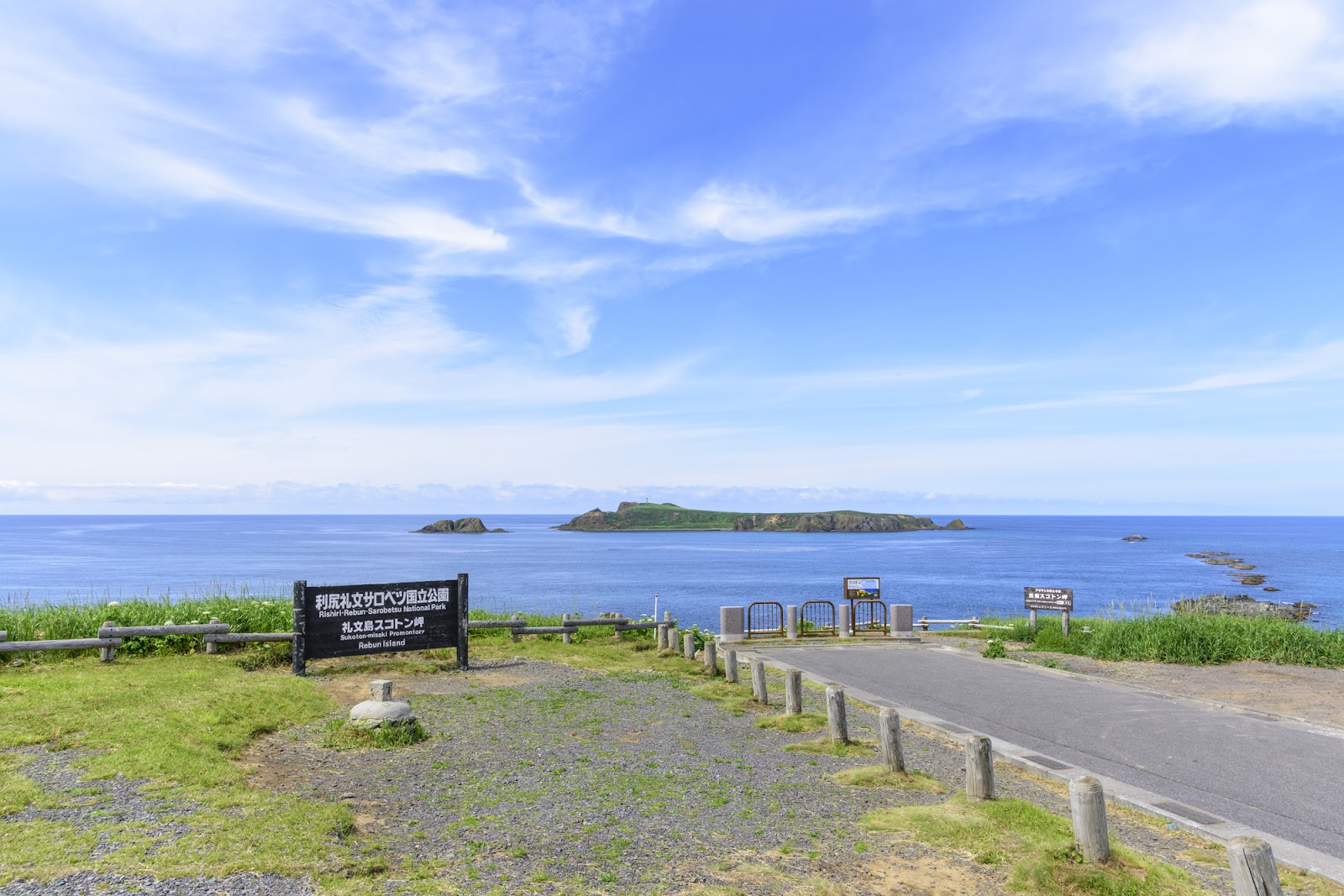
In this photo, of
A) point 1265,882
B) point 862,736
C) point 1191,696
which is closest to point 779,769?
point 862,736

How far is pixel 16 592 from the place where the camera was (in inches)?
2013

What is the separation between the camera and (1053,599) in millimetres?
22312

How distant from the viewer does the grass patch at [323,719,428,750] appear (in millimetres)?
10203

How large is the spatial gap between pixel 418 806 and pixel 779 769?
14.2 ft

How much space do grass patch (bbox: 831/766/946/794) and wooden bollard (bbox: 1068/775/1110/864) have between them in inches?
91.8

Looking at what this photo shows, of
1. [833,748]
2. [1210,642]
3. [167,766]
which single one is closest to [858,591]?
[1210,642]

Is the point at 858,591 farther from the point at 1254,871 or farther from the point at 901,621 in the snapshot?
the point at 1254,871

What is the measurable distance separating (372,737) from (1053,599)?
19161 mm

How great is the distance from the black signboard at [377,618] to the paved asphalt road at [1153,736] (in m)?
8.03

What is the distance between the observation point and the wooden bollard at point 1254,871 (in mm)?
5543

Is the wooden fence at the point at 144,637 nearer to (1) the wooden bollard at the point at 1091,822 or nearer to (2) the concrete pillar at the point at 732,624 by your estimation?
(2) the concrete pillar at the point at 732,624

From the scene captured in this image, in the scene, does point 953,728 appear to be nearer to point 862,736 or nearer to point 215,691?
point 862,736

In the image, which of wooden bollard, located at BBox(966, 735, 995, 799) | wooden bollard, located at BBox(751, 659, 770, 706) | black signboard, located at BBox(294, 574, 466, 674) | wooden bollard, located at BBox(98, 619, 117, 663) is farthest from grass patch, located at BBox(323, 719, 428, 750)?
wooden bollard, located at BBox(98, 619, 117, 663)

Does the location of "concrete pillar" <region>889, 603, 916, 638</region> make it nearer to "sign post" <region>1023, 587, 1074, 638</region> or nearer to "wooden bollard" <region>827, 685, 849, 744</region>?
"sign post" <region>1023, 587, 1074, 638</region>
